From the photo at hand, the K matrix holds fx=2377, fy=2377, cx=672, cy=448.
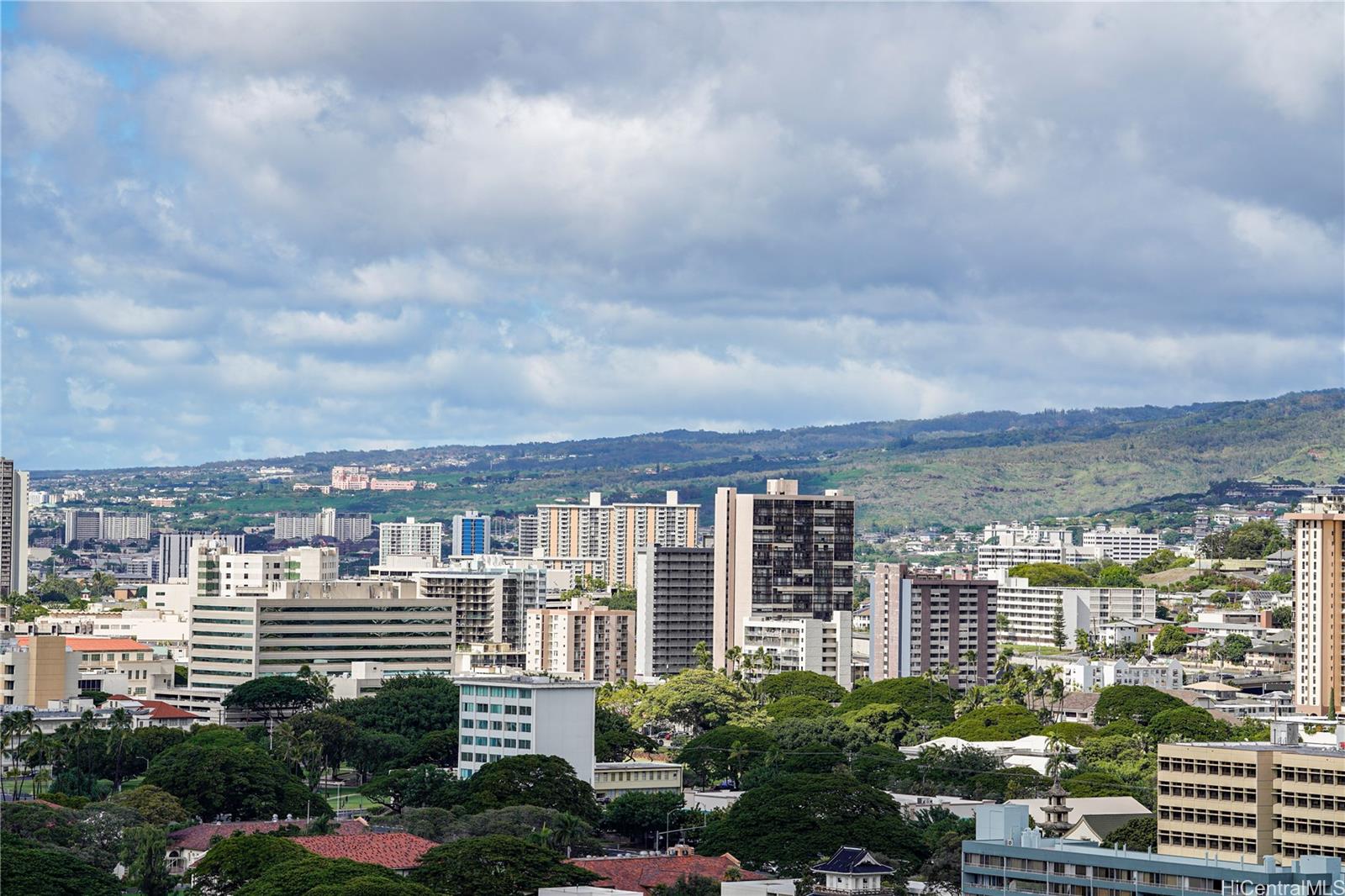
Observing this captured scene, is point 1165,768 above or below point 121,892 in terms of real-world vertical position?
above

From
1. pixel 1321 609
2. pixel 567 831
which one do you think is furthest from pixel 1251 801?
pixel 1321 609

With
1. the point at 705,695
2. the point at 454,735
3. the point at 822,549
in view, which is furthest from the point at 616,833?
the point at 822,549

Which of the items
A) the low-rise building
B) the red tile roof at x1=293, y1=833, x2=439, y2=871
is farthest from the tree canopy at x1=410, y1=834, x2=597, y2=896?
the low-rise building

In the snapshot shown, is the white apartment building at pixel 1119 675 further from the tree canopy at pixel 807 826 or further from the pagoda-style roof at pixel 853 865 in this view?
the pagoda-style roof at pixel 853 865

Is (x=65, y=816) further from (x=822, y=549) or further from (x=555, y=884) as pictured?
(x=822, y=549)

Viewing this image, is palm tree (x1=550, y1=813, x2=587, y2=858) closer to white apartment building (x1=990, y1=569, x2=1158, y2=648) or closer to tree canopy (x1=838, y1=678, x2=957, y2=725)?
tree canopy (x1=838, y1=678, x2=957, y2=725)

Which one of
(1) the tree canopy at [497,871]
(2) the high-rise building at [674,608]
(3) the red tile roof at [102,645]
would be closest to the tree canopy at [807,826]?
(1) the tree canopy at [497,871]

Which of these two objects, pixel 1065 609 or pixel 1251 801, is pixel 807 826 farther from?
pixel 1065 609
